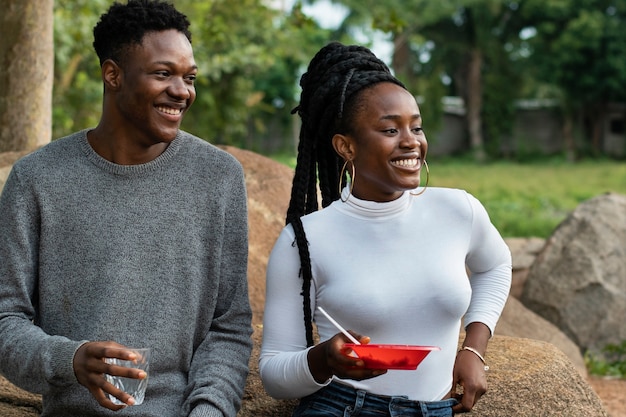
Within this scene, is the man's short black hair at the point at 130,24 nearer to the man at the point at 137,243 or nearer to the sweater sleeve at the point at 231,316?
the man at the point at 137,243

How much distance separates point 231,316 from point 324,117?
0.65 metres

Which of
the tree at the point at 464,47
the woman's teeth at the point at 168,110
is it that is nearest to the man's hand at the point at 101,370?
the woman's teeth at the point at 168,110

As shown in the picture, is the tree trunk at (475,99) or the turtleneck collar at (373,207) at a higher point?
the turtleneck collar at (373,207)

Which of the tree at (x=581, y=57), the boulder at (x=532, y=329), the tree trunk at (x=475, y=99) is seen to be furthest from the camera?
the tree trunk at (x=475, y=99)

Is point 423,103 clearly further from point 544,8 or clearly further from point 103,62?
point 103,62

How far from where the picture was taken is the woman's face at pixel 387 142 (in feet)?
8.34

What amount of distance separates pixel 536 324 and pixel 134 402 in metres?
4.07

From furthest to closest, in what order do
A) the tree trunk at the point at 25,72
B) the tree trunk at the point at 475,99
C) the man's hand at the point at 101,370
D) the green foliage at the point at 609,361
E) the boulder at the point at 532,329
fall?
the tree trunk at the point at 475,99 → the green foliage at the point at 609,361 → the boulder at the point at 532,329 → the tree trunk at the point at 25,72 → the man's hand at the point at 101,370

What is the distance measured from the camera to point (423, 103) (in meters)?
29.8

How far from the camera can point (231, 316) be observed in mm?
2725

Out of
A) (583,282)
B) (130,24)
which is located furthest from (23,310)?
(583,282)

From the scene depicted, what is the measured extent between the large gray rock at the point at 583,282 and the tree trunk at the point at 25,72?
371cm

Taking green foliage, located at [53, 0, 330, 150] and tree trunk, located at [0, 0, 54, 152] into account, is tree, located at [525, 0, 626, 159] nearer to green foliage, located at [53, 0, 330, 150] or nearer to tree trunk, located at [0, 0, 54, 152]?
green foliage, located at [53, 0, 330, 150]

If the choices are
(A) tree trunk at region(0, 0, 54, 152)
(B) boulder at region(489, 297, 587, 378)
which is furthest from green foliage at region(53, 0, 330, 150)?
(B) boulder at region(489, 297, 587, 378)
